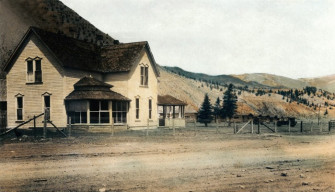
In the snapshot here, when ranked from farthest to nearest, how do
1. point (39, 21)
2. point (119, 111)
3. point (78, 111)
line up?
point (39, 21), point (119, 111), point (78, 111)

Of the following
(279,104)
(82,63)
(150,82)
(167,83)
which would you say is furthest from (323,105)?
(82,63)

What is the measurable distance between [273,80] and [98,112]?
169 metres

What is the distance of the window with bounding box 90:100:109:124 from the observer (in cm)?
2755

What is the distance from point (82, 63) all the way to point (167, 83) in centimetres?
5880

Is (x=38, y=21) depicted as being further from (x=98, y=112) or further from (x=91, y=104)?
(x=98, y=112)

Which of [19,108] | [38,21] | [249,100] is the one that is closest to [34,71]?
[19,108]

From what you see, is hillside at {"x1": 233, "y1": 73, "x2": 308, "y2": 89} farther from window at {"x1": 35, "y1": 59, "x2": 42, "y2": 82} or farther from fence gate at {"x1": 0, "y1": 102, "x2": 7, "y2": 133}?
fence gate at {"x1": 0, "y1": 102, "x2": 7, "y2": 133}

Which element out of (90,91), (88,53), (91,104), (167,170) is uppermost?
(88,53)

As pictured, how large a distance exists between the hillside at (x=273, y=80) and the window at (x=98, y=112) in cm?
15179

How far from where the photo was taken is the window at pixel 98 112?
27547 mm

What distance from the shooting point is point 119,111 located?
2948 cm

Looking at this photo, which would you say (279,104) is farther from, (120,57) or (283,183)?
(283,183)

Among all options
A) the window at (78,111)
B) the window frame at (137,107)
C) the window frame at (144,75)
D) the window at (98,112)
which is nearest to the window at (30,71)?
the window at (78,111)

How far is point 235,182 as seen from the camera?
902 centimetres
